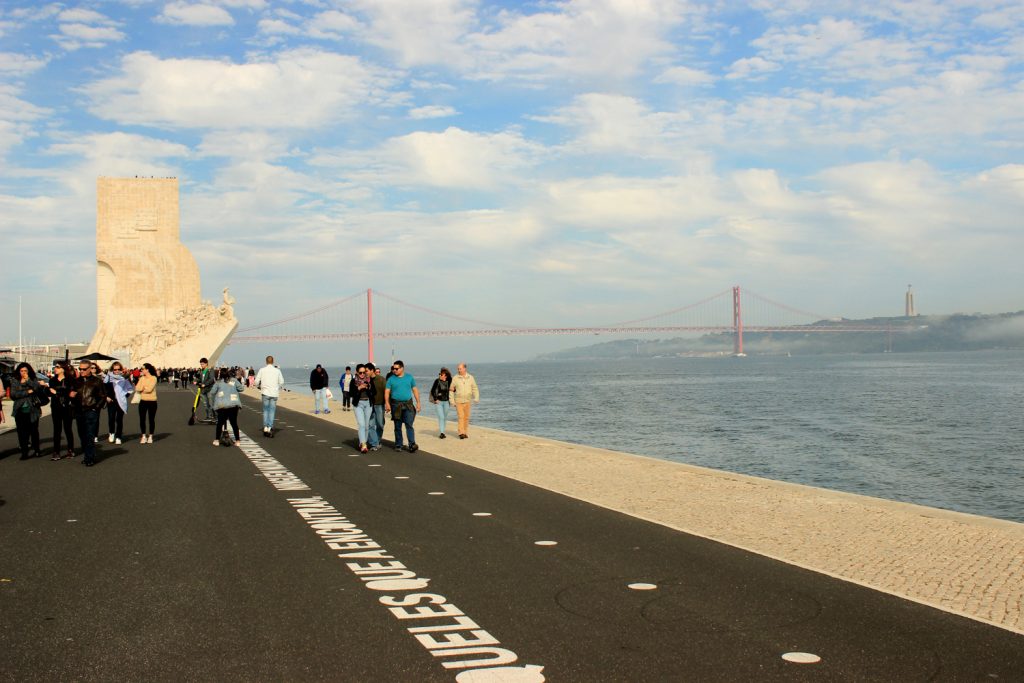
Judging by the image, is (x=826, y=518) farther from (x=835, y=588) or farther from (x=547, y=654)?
(x=547, y=654)

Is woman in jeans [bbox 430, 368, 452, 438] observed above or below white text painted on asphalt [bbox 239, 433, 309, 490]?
above

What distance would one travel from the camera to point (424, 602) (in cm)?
594

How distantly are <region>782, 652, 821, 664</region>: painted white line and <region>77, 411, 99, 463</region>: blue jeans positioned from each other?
37.3 ft

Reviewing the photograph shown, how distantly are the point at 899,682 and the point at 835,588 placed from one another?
6.37ft

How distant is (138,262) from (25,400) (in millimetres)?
95775

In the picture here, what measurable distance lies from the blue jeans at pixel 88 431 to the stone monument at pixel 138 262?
87.4 metres

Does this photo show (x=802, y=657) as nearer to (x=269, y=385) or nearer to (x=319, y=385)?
(x=269, y=385)

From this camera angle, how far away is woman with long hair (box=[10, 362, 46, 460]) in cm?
1455

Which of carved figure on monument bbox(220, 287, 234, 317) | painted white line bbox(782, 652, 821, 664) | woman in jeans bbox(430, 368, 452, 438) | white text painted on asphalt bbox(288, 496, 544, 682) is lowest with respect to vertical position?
painted white line bbox(782, 652, 821, 664)

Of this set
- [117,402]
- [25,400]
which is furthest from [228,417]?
[25,400]

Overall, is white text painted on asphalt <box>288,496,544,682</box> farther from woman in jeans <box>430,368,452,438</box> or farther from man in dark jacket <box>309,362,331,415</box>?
man in dark jacket <box>309,362,331,415</box>

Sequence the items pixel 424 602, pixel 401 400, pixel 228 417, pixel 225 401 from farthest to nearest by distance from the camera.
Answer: pixel 228 417 < pixel 225 401 < pixel 401 400 < pixel 424 602

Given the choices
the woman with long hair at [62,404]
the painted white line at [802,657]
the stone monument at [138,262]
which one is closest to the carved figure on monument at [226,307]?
the stone monument at [138,262]

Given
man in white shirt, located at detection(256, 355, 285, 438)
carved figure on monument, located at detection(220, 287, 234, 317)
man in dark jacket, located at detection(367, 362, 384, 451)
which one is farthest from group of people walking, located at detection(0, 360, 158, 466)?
carved figure on monument, located at detection(220, 287, 234, 317)
